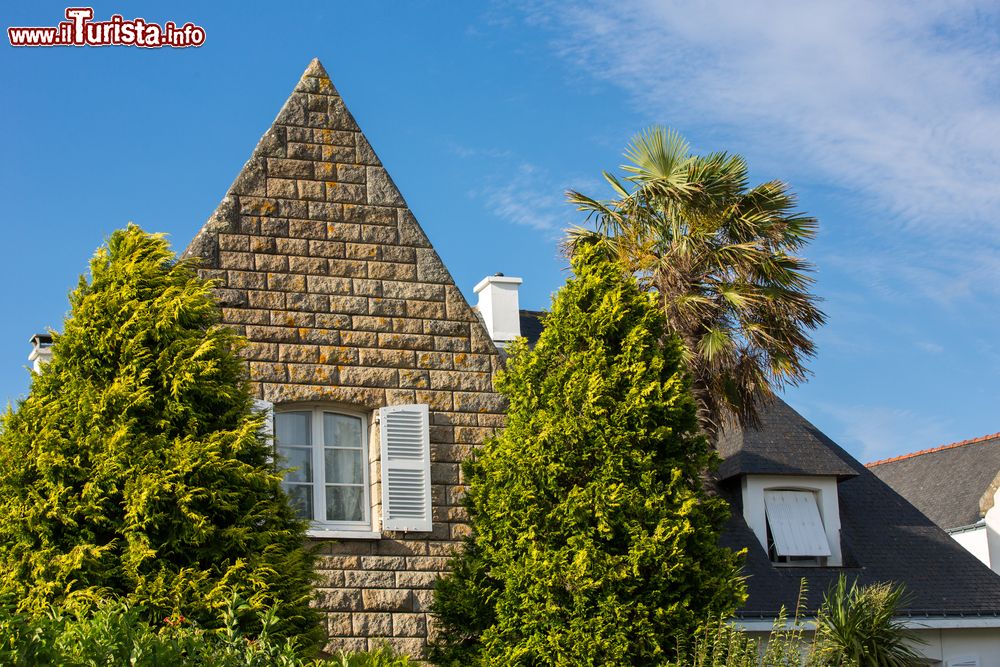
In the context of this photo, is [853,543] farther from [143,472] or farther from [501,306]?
[143,472]


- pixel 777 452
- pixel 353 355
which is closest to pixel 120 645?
pixel 353 355

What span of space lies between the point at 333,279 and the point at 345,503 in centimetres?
229

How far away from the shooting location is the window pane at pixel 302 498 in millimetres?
12383

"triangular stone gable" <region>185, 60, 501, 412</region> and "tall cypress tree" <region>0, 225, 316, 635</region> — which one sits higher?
"triangular stone gable" <region>185, 60, 501, 412</region>

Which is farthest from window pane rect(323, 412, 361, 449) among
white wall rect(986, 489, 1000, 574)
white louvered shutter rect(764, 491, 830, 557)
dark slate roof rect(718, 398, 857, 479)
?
white wall rect(986, 489, 1000, 574)

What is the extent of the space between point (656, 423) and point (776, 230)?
5.99 meters

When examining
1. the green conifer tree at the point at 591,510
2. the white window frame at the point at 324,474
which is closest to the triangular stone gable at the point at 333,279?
the white window frame at the point at 324,474

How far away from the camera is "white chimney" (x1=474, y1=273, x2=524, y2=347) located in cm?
1903

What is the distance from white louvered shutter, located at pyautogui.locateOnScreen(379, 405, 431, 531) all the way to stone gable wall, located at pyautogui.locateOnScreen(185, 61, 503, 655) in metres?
0.13

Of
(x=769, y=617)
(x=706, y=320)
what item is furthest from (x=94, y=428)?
(x=769, y=617)

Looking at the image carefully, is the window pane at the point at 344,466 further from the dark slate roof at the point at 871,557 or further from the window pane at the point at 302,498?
the dark slate roof at the point at 871,557

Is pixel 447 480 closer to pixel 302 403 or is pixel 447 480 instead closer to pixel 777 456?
pixel 302 403

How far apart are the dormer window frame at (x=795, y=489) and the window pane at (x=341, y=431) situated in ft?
24.3

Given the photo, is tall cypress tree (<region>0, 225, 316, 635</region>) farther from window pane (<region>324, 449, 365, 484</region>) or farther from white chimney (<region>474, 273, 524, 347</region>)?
white chimney (<region>474, 273, 524, 347</region>)
